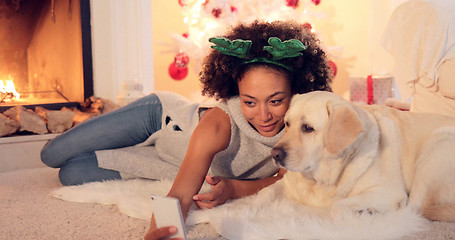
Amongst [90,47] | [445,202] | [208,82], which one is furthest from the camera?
[90,47]

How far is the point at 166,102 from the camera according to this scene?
95.9 inches

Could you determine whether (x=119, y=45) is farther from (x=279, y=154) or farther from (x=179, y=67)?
(x=279, y=154)

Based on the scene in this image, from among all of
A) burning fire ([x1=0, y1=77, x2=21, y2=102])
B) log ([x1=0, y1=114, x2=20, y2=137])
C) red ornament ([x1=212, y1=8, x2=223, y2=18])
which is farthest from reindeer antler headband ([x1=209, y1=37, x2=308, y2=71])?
red ornament ([x1=212, y1=8, x2=223, y2=18])

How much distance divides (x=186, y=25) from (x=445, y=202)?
364 cm

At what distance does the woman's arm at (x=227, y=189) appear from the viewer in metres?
1.70

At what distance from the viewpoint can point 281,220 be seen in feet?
4.93

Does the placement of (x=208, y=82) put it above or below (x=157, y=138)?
above

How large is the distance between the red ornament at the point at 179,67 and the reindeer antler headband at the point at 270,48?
2746 millimetres

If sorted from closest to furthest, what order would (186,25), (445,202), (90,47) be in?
(445,202) → (90,47) → (186,25)

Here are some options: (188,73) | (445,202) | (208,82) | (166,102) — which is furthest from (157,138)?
(188,73)

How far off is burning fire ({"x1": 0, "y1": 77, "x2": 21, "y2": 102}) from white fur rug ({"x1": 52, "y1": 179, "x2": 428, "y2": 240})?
162 cm

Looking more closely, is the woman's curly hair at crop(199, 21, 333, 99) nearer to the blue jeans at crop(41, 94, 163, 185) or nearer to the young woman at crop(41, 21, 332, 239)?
the young woman at crop(41, 21, 332, 239)

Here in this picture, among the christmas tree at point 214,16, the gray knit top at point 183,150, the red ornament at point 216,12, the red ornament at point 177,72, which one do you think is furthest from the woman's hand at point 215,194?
the red ornament at point 177,72

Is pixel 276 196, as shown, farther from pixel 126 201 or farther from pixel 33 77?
pixel 33 77
